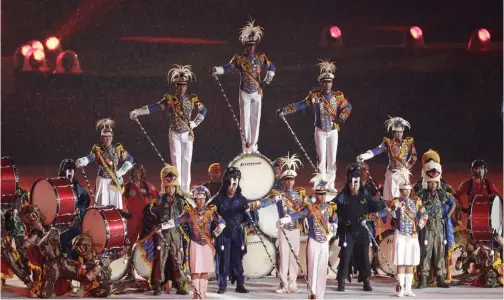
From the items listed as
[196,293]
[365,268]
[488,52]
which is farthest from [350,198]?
[488,52]

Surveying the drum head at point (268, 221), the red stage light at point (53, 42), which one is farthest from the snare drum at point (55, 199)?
the red stage light at point (53, 42)

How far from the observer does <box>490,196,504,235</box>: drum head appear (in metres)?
14.4

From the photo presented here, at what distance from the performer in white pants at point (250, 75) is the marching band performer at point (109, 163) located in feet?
4.63

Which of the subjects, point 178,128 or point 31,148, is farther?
point 31,148

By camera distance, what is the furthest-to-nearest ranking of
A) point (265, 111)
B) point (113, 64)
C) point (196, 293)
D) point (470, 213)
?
point (265, 111) < point (113, 64) < point (470, 213) < point (196, 293)

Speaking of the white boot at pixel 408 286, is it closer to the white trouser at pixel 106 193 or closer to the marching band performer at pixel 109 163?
the marching band performer at pixel 109 163

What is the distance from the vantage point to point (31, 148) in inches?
766

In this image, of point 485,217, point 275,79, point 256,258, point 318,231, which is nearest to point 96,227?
point 256,258

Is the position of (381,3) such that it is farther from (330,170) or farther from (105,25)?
(330,170)

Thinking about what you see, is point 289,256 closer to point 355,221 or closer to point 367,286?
point 355,221

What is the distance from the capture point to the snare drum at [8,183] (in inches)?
556

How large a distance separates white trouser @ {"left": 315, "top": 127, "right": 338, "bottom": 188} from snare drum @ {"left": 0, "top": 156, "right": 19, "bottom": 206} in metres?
3.64

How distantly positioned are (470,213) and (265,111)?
6525 millimetres

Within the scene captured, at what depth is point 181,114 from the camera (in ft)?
49.4
